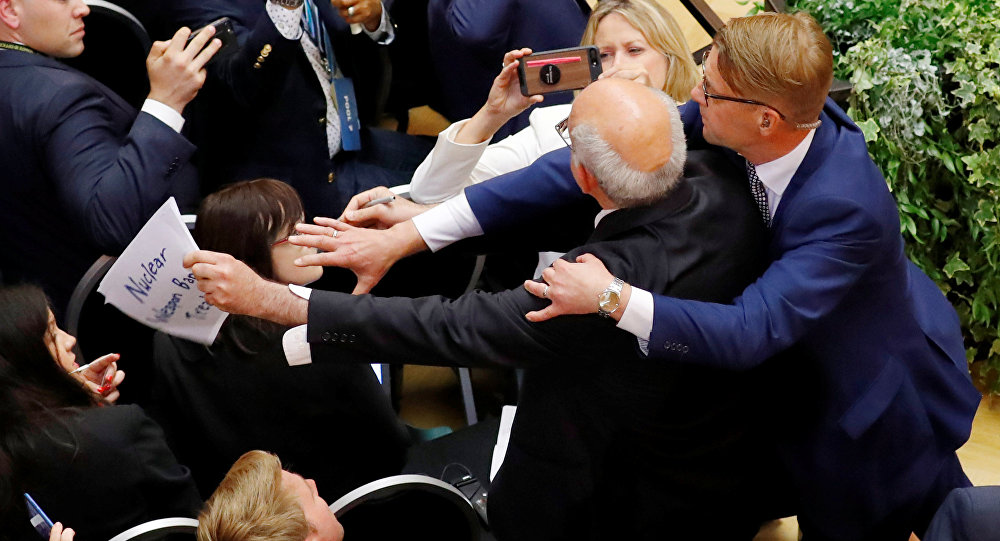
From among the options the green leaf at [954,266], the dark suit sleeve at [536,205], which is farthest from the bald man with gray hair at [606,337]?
the green leaf at [954,266]

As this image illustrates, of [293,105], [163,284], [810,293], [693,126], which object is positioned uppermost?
[693,126]

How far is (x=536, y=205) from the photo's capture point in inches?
80.0

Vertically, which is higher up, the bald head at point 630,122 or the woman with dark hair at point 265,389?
the bald head at point 630,122

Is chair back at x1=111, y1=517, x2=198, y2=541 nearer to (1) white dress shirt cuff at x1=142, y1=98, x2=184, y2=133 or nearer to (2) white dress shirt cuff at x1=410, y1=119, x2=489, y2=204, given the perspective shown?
(2) white dress shirt cuff at x1=410, y1=119, x2=489, y2=204

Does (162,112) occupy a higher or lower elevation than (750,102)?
lower

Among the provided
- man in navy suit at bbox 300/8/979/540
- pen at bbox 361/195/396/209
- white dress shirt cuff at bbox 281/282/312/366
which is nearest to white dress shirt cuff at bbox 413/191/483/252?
man in navy suit at bbox 300/8/979/540

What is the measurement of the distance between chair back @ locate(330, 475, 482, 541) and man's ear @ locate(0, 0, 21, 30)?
60.6 inches

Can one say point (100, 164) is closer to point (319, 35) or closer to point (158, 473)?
point (319, 35)

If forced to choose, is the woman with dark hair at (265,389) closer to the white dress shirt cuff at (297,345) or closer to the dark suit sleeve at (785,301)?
the white dress shirt cuff at (297,345)

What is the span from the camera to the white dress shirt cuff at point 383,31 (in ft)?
9.73

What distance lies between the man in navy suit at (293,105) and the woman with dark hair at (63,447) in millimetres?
1072

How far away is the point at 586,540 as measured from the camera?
6.63ft

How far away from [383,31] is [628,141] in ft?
5.15

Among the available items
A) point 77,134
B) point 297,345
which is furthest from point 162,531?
point 77,134
